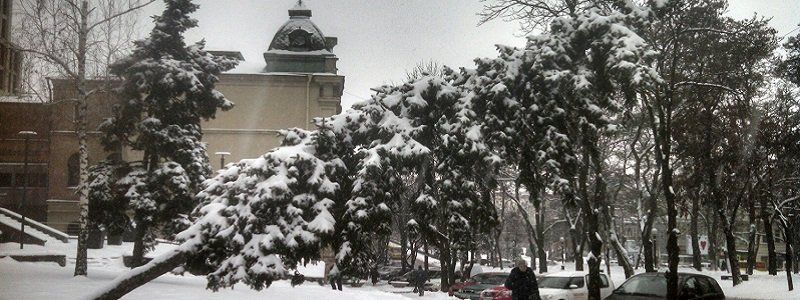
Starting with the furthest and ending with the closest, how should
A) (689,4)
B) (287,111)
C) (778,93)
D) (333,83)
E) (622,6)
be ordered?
(333,83)
(287,111)
(778,93)
(689,4)
(622,6)

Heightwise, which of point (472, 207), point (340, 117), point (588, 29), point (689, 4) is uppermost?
point (689, 4)

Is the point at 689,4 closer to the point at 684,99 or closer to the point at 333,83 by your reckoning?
the point at 684,99

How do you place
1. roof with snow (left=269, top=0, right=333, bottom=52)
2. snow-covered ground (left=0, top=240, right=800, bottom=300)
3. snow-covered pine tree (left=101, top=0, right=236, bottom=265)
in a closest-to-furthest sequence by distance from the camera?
1. snow-covered ground (left=0, top=240, right=800, bottom=300)
2. snow-covered pine tree (left=101, top=0, right=236, bottom=265)
3. roof with snow (left=269, top=0, right=333, bottom=52)

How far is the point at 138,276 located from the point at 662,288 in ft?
28.7

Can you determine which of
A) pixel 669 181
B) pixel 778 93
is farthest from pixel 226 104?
pixel 778 93

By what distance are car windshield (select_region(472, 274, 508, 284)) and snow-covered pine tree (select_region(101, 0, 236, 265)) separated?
9.40 m

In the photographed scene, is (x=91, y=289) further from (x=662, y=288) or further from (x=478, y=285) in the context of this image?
(x=478, y=285)

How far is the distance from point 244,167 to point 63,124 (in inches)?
540

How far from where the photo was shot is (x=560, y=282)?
50.5 ft

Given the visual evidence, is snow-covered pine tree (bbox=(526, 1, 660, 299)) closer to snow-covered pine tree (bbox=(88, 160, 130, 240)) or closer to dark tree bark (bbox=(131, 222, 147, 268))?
dark tree bark (bbox=(131, 222, 147, 268))

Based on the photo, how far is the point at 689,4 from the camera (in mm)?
14633

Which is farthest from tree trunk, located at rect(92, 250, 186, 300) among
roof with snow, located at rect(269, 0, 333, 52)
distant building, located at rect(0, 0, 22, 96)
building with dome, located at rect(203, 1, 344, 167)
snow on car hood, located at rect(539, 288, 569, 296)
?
roof with snow, located at rect(269, 0, 333, 52)

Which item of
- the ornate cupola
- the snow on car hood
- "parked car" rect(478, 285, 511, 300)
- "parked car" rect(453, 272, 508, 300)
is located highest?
the ornate cupola

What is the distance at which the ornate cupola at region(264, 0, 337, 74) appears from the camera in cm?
2748
